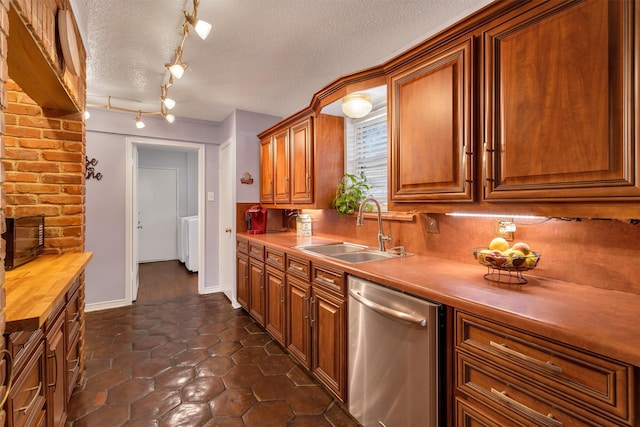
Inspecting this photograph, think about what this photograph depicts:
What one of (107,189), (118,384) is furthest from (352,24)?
(107,189)

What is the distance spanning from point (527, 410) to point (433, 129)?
1255 millimetres

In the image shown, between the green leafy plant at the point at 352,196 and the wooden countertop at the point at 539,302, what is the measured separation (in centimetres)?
101

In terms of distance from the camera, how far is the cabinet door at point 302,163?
2.83 meters

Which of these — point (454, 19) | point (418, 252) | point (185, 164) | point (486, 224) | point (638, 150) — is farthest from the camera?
point (185, 164)

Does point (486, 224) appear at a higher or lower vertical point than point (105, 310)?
→ higher

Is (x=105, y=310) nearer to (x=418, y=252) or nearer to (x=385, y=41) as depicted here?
(x=418, y=252)

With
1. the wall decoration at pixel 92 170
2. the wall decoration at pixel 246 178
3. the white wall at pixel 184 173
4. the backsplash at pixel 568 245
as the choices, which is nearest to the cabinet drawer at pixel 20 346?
the backsplash at pixel 568 245

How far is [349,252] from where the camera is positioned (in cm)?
246

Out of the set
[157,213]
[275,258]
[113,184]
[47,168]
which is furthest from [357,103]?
[157,213]

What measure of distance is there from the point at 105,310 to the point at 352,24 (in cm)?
397

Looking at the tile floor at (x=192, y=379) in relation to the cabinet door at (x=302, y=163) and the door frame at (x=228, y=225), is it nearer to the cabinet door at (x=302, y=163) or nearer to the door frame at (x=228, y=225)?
the door frame at (x=228, y=225)

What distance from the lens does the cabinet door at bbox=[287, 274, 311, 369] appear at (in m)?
2.20

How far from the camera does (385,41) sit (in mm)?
2219

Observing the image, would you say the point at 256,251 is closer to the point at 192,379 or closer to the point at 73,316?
the point at 192,379
